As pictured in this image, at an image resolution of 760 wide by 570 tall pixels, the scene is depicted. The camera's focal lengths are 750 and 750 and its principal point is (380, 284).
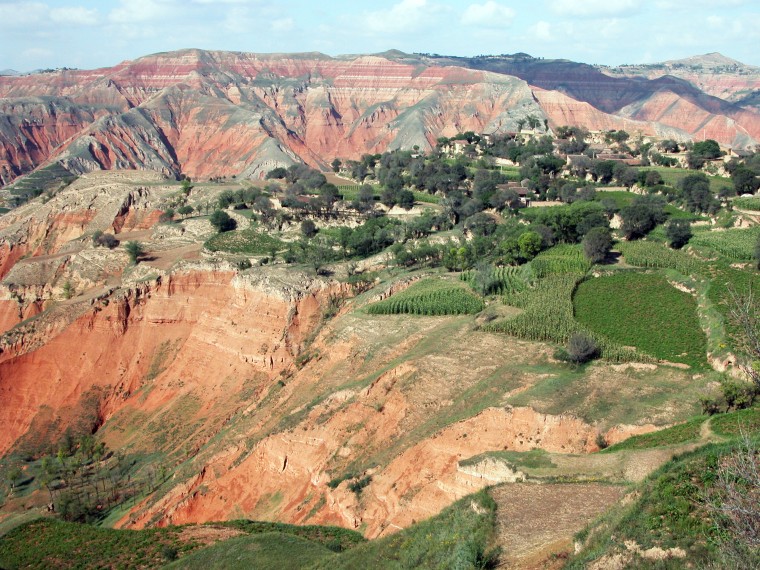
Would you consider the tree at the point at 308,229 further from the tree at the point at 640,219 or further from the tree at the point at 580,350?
the tree at the point at 580,350

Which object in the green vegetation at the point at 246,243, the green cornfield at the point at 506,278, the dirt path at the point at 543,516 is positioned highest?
the green cornfield at the point at 506,278

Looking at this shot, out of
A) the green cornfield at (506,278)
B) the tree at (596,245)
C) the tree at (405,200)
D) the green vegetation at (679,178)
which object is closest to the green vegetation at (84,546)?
the green cornfield at (506,278)

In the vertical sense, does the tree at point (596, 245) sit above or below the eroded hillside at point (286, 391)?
above

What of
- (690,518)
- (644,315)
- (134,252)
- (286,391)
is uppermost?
(690,518)

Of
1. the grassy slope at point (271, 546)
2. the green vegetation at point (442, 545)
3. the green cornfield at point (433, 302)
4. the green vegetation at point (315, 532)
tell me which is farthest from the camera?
the green cornfield at point (433, 302)

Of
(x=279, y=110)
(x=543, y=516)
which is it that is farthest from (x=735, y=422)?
(x=279, y=110)

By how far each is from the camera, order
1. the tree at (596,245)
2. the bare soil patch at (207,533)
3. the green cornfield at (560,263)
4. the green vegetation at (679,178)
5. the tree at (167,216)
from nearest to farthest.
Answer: the bare soil patch at (207,533)
the green cornfield at (560,263)
the tree at (596,245)
the green vegetation at (679,178)
the tree at (167,216)

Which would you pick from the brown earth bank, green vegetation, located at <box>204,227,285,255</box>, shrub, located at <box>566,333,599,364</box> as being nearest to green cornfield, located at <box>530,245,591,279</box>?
shrub, located at <box>566,333,599,364</box>

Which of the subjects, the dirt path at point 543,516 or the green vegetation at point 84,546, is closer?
the dirt path at point 543,516

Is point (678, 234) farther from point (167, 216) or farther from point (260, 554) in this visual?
point (167, 216)
